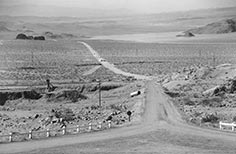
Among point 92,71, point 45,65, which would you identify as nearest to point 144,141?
point 92,71

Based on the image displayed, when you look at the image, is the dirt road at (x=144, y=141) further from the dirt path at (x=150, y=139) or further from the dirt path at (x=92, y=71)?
the dirt path at (x=92, y=71)

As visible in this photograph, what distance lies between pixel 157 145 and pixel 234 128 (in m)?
5.11

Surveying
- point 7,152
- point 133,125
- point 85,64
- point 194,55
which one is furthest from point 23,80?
point 194,55

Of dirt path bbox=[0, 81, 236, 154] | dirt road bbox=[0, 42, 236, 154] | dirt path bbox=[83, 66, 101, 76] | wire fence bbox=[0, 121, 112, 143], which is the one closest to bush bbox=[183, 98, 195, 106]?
dirt path bbox=[0, 81, 236, 154]

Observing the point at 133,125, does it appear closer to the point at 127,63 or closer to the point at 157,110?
the point at 157,110

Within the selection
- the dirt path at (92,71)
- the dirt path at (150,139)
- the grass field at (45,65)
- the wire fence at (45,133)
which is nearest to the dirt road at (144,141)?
the dirt path at (150,139)

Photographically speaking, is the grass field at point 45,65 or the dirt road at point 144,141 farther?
the grass field at point 45,65

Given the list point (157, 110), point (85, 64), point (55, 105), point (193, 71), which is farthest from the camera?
point (85, 64)

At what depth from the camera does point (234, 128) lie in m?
26.8

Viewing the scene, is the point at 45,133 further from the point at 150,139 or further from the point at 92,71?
the point at 92,71

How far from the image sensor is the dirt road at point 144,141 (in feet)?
74.6

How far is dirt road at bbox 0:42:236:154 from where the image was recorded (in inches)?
896

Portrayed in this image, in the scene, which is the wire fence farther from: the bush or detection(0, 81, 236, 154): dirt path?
the bush

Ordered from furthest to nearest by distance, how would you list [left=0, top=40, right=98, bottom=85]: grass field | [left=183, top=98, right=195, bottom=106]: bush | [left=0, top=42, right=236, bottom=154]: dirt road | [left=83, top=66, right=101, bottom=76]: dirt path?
[left=83, top=66, right=101, bottom=76]: dirt path → [left=0, top=40, right=98, bottom=85]: grass field → [left=183, top=98, right=195, bottom=106]: bush → [left=0, top=42, right=236, bottom=154]: dirt road
